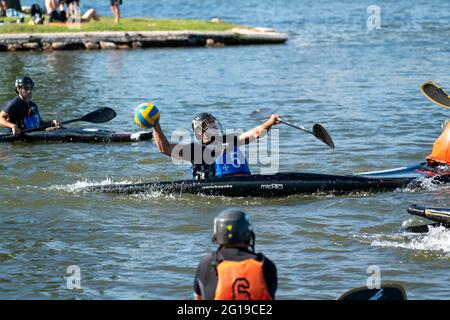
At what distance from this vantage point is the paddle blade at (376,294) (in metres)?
6.79

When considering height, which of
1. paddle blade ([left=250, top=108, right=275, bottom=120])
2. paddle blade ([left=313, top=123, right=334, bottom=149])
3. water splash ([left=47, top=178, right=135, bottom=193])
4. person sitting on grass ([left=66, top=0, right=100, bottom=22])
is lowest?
water splash ([left=47, top=178, right=135, bottom=193])

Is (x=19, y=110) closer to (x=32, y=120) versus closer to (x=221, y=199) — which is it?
(x=32, y=120)

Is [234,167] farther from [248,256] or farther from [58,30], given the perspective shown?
[58,30]

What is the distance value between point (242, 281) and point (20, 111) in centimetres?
1052

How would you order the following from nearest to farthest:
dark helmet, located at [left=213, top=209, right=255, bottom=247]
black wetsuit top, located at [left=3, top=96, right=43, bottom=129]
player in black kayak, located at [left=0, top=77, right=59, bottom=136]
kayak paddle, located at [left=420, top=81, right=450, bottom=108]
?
dark helmet, located at [left=213, top=209, right=255, bottom=247] → kayak paddle, located at [left=420, top=81, right=450, bottom=108] → player in black kayak, located at [left=0, top=77, right=59, bottom=136] → black wetsuit top, located at [left=3, top=96, right=43, bottom=129]

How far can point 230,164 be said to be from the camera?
39.3 feet

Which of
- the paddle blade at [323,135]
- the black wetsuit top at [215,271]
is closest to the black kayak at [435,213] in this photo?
the paddle blade at [323,135]

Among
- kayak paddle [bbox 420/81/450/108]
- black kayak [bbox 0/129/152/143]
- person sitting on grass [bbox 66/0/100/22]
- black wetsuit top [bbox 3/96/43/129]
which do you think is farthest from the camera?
person sitting on grass [bbox 66/0/100/22]

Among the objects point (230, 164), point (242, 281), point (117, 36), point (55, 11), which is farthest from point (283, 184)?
point (55, 11)

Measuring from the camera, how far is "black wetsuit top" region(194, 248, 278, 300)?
632 cm

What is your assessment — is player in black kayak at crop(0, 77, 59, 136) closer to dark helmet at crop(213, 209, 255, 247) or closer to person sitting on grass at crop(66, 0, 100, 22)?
dark helmet at crop(213, 209, 255, 247)

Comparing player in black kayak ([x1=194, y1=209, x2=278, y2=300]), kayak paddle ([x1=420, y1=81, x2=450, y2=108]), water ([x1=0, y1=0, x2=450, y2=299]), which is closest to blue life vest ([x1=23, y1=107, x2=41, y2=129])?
water ([x1=0, y1=0, x2=450, y2=299])
